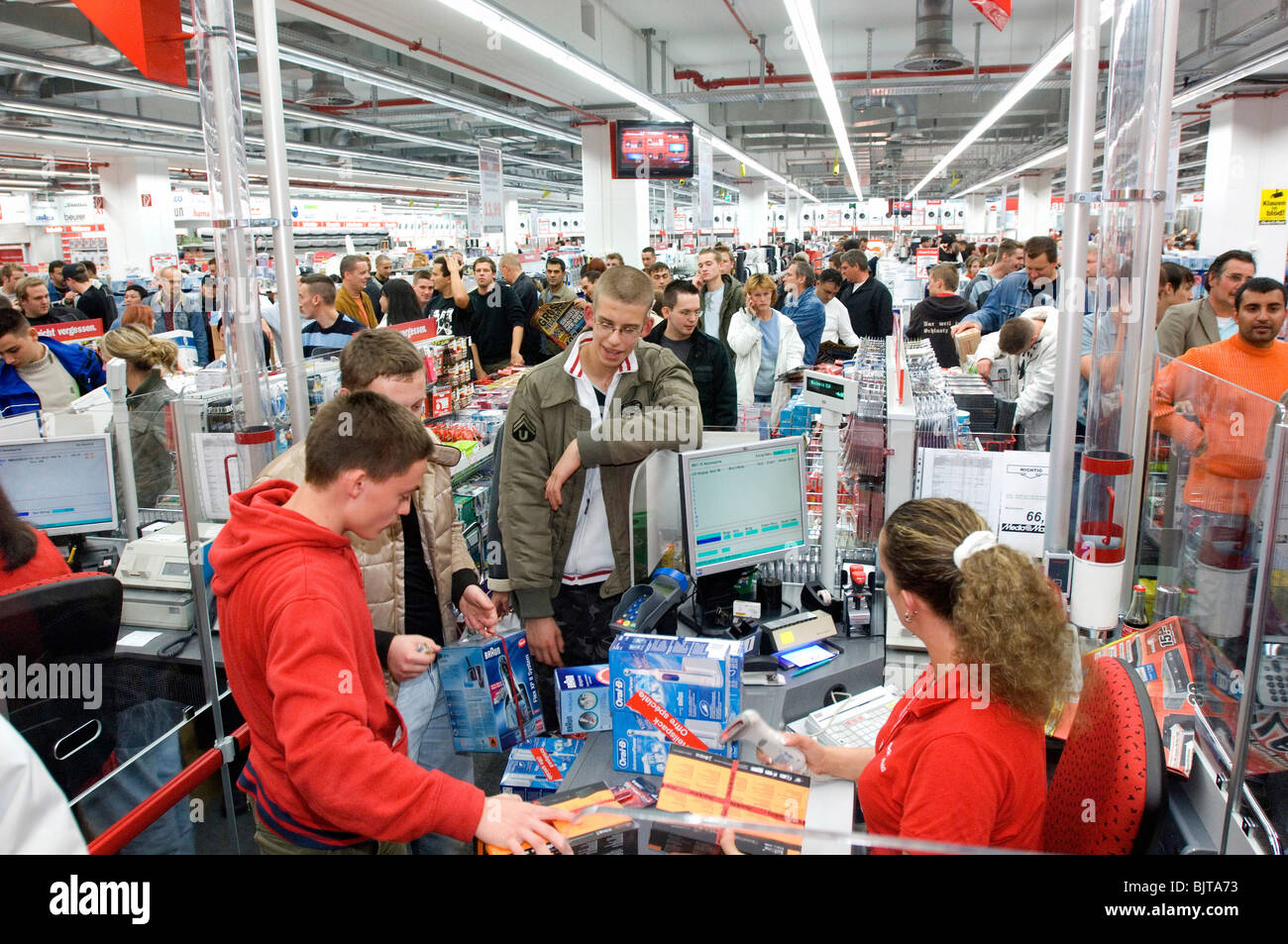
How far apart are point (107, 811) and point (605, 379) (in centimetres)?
196

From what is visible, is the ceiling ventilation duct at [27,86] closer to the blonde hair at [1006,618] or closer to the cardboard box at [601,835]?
the cardboard box at [601,835]

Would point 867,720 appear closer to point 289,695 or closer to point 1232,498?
point 1232,498

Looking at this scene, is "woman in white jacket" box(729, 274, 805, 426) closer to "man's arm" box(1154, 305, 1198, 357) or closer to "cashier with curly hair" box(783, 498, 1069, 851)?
"man's arm" box(1154, 305, 1198, 357)

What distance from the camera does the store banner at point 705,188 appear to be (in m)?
13.3

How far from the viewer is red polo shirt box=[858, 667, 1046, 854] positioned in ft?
5.08

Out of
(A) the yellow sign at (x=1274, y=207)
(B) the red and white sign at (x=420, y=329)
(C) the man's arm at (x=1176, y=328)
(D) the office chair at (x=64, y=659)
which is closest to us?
(D) the office chair at (x=64, y=659)

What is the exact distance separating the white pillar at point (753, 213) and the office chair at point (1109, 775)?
93.9ft

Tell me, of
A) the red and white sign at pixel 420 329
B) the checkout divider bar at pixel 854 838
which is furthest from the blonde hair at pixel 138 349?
the checkout divider bar at pixel 854 838

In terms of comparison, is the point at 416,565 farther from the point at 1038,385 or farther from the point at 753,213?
the point at 753,213

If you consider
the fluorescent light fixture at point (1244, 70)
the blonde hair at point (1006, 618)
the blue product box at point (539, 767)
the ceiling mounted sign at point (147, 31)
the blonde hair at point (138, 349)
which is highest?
the fluorescent light fixture at point (1244, 70)

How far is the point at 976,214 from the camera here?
38156 mm
